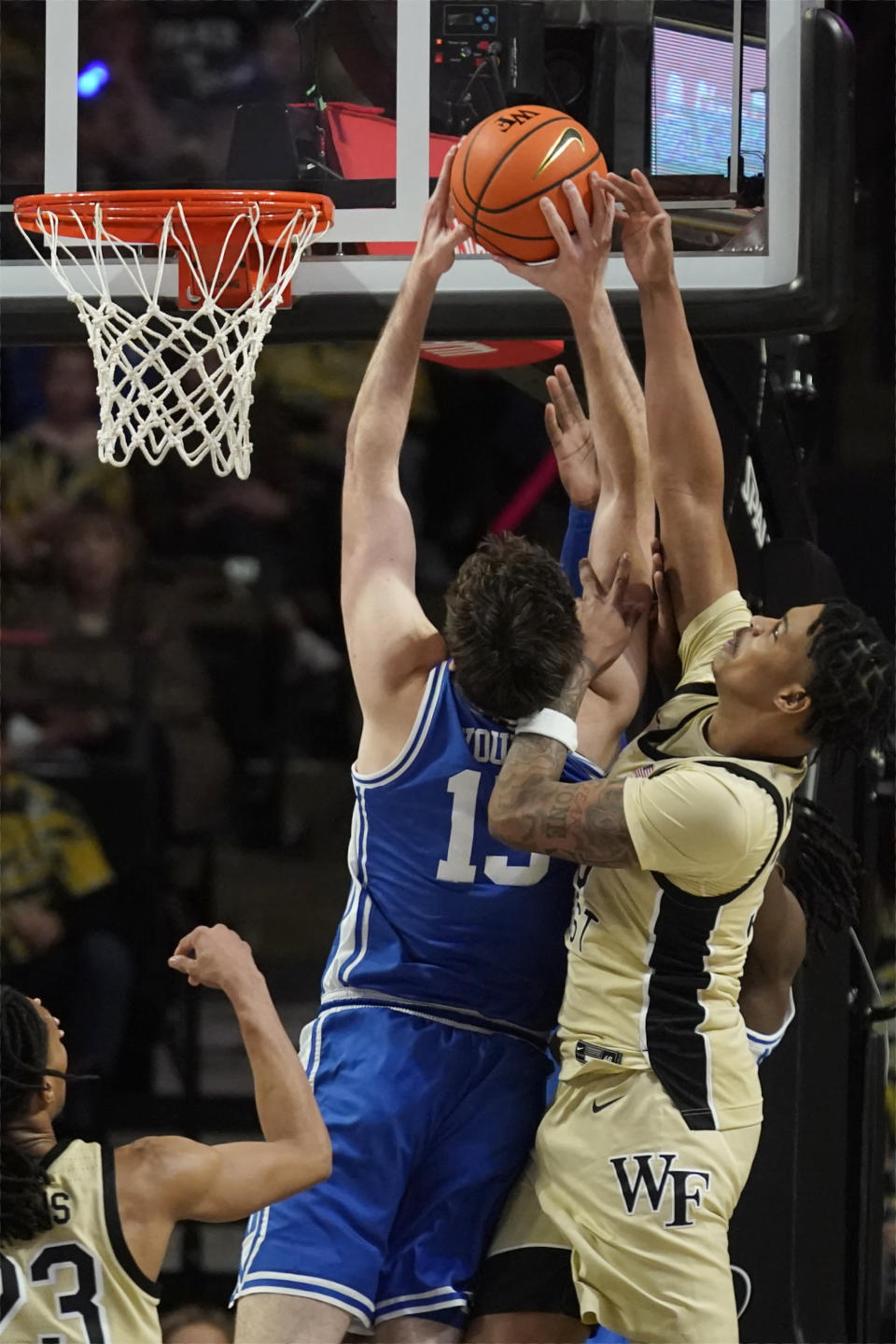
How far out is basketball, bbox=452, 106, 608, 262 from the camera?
2.79m

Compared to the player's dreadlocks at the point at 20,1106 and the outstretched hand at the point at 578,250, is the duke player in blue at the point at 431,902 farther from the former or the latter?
the player's dreadlocks at the point at 20,1106

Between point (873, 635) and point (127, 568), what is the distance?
3.28 m

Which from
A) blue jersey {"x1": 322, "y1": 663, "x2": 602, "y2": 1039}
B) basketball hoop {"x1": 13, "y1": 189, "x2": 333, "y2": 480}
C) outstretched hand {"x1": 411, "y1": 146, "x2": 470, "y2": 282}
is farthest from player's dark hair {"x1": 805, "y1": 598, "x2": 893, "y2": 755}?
basketball hoop {"x1": 13, "y1": 189, "x2": 333, "y2": 480}

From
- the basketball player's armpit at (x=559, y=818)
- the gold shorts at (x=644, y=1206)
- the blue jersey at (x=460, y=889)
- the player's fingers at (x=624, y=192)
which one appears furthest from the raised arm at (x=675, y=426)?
the gold shorts at (x=644, y=1206)

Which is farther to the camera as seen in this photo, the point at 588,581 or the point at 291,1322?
the point at 588,581

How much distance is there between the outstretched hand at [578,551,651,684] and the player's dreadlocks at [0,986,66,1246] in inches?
45.7

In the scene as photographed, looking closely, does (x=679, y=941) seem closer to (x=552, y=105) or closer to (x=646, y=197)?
(x=646, y=197)

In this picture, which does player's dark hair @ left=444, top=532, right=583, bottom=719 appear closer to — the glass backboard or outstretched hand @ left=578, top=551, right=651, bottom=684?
outstretched hand @ left=578, top=551, right=651, bottom=684

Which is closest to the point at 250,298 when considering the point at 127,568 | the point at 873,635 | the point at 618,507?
the point at 618,507

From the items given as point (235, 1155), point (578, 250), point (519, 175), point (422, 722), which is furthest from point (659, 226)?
point (235, 1155)

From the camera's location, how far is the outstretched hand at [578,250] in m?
2.79

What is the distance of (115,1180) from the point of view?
2535mm

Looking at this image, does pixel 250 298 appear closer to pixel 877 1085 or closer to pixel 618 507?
pixel 618 507

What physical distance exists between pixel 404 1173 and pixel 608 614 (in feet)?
3.55
